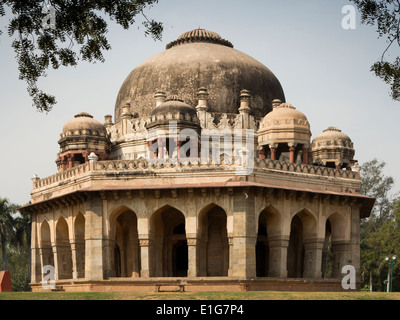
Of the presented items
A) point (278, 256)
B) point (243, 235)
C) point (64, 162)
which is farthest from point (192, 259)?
point (64, 162)

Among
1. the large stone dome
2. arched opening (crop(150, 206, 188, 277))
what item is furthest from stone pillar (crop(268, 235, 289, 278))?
the large stone dome

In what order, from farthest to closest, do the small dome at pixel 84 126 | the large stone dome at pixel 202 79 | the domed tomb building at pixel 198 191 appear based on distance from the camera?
the large stone dome at pixel 202 79, the small dome at pixel 84 126, the domed tomb building at pixel 198 191

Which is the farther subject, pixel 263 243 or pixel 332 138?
pixel 332 138

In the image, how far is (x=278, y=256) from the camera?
25.2 metres

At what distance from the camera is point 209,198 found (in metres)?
24.5

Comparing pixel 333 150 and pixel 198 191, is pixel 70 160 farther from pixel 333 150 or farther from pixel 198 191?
pixel 333 150

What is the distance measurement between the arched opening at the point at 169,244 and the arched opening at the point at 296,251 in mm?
4339

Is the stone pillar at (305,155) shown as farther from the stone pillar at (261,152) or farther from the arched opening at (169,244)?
the arched opening at (169,244)

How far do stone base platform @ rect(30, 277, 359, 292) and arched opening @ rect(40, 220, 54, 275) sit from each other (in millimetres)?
3957

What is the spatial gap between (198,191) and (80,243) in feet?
18.4

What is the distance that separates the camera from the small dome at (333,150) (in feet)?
95.5

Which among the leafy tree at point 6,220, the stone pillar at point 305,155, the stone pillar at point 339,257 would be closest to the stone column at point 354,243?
the stone pillar at point 339,257

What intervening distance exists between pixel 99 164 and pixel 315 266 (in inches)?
359
